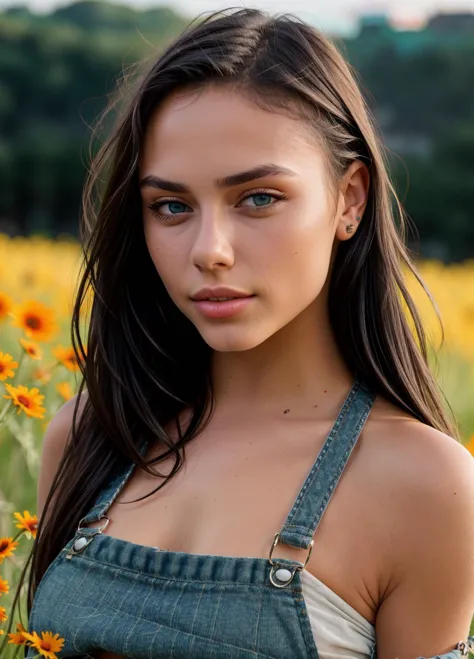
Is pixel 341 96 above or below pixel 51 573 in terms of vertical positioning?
above

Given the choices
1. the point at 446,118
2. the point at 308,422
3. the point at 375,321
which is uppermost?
the point at 446,118

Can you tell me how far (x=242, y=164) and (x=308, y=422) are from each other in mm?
411

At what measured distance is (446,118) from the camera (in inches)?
758

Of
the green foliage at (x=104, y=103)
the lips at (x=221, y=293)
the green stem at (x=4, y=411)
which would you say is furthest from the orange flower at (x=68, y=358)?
the green foliage at (x=104, y=103)

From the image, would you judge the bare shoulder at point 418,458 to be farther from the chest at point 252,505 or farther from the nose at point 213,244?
the nose at point 213,244

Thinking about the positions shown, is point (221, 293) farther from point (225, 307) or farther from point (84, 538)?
point (84, 538)

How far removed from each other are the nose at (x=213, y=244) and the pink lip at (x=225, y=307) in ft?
0.17

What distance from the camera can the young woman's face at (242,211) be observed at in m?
1.49

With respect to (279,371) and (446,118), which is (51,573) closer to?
(279,371)

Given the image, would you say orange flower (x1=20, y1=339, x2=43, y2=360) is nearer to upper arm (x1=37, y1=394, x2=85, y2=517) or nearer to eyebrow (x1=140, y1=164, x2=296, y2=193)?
upper arm (x1=37, y1=394, x2=85, y2=517)

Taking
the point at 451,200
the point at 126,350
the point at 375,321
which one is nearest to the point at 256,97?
the point at 375,321

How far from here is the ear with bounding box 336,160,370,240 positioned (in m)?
1.63

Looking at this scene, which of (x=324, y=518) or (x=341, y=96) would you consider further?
(x=341, y=96)

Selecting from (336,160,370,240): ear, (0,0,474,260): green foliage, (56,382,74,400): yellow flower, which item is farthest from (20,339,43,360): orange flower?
(0,0,474,260): green foliage
